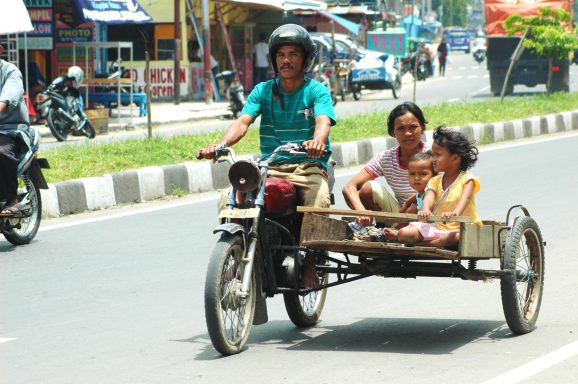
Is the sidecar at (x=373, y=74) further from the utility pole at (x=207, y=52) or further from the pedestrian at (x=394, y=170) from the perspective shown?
the pedestrian at (x=394, y=170)

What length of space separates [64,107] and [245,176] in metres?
14.4

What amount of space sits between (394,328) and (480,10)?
15766 cm

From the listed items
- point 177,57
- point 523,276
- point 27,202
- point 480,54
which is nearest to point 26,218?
point 27,202

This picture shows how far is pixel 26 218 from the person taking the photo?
9.45m

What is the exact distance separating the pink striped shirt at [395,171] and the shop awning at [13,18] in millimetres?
12936

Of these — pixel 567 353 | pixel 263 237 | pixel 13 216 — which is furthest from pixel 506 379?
pixel 13 216

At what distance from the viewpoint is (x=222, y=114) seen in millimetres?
26312

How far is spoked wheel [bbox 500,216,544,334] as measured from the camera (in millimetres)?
5734

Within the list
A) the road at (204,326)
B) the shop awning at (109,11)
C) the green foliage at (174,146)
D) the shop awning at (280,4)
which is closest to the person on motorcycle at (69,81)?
the shop awning at (109,11)

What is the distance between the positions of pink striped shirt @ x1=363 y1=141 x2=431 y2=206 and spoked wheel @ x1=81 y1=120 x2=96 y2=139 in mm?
14052

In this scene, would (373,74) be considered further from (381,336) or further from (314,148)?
(314,148)

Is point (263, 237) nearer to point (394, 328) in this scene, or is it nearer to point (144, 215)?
point (394, 328)

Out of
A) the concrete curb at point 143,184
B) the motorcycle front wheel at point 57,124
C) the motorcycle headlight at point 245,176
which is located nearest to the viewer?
the motorcycle headlight at point 245,176

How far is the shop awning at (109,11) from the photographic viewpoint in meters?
21.8
